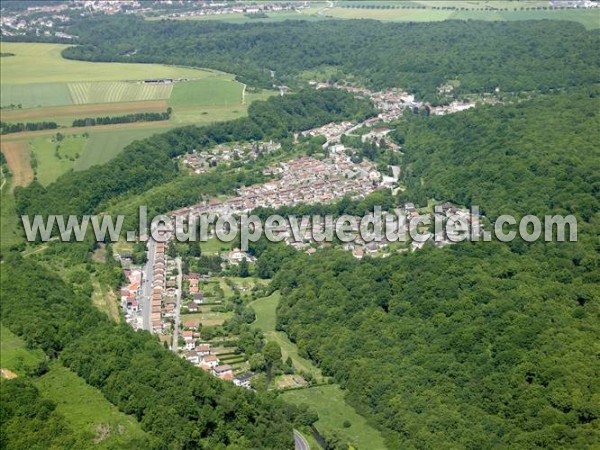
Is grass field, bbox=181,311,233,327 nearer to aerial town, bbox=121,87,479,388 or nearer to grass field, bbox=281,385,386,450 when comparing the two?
aerial town, bbox=121,87,479,388

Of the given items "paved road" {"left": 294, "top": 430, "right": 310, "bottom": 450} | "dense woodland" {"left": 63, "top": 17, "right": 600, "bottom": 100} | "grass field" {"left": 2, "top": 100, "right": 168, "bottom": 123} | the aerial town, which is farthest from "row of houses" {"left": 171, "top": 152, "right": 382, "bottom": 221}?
"paved road" {"left": 294, "top": 430, "right": 310, "bottom": 450}

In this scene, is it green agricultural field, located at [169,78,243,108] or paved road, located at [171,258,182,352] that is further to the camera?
green agricultural field, located at [169,78,243,108]

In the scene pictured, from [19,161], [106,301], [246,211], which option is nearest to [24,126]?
[19,161]

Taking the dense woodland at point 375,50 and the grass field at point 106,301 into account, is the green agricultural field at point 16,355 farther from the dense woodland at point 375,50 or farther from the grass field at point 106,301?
the dense woodland at point 375,50

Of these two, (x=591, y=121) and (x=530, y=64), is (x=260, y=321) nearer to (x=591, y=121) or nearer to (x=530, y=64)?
(x=591, y=121)

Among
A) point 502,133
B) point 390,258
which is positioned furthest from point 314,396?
point 502,133

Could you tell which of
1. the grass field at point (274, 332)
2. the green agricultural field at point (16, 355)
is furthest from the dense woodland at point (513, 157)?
the green agricultural field at point (16, 355)
